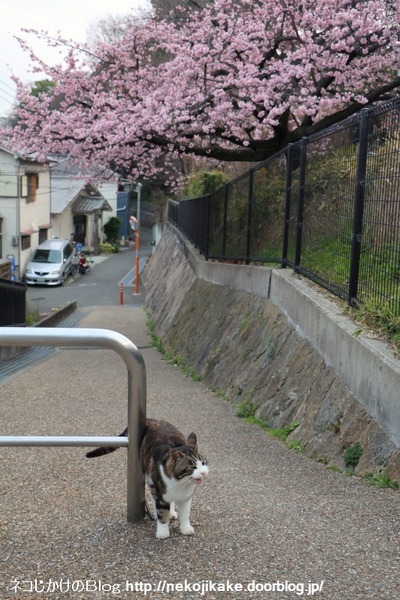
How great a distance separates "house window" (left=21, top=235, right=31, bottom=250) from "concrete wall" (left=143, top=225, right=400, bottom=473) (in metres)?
23.6

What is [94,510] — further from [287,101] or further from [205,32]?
[205,32]

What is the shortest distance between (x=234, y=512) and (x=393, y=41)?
34.3ft

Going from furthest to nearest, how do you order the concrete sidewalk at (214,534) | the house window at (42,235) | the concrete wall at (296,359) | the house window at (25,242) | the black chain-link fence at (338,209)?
1. the house window at (42,235)
2. the house window at (25,242)
3. the black chain-link fence at (338,209)
4. the concrete wall at (296,359)
5. the concrete sidewalk at (214,534)

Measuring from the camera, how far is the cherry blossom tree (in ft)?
37.9

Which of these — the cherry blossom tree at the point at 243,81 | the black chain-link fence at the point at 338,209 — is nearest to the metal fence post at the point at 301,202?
the black chain-link fence at the point at 338,209

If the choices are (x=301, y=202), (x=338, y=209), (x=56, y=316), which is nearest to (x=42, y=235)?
(x=56, y=316)

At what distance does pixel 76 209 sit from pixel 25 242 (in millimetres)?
11570

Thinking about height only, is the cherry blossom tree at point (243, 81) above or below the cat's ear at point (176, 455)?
above

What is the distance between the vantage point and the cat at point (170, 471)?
9.69 feet

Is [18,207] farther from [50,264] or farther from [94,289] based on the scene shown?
[94,289]

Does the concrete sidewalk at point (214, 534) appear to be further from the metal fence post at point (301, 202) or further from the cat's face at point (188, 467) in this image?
the metal fence post at point (301, 202)

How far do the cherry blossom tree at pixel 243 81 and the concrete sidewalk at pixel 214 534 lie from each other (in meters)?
7.91

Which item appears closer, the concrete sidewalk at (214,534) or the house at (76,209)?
the concrete sidewalk at (214,534)

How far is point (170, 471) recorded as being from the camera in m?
2.98
